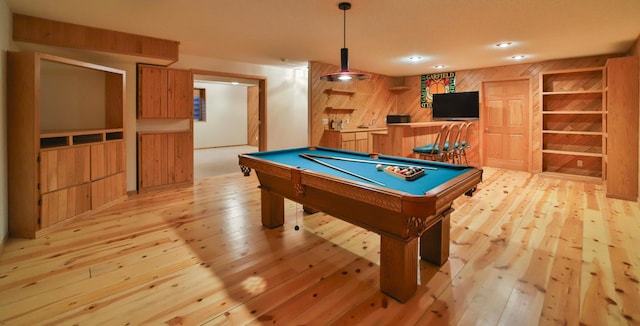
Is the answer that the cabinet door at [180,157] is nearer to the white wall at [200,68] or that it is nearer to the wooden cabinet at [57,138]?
the white wall at [200,68]

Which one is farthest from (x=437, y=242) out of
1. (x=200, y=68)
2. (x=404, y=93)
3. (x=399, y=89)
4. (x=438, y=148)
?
(x=404, y=93)

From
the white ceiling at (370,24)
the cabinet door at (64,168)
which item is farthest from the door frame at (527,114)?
the cabinet door at (64,168)

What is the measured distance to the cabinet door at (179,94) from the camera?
477 centimetres

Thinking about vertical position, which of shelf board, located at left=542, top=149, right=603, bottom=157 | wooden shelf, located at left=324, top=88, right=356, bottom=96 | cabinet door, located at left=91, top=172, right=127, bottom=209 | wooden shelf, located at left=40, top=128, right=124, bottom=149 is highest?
wooden shelf, located at left=324, top=88, right=356, bottom=96

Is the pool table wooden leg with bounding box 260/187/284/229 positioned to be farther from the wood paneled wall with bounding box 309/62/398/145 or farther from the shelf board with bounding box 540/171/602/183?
the shelf board with bounding box 540/171/602/183

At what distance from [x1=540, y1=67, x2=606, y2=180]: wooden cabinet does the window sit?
924 cm

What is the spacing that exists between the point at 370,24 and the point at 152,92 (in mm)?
3252

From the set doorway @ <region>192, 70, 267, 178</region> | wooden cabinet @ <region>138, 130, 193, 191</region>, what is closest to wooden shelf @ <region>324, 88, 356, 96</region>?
doorway @ <region>192, 70, 267, 178</region>

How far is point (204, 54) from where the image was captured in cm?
520

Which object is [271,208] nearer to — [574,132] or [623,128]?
[623,128]

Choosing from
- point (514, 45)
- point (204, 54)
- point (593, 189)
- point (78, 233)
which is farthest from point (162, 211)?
point (593, 189)

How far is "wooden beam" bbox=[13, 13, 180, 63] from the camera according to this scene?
330 centimetres

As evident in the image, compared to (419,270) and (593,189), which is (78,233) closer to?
(419,270)

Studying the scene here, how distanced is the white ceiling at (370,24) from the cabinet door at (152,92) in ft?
2.06
